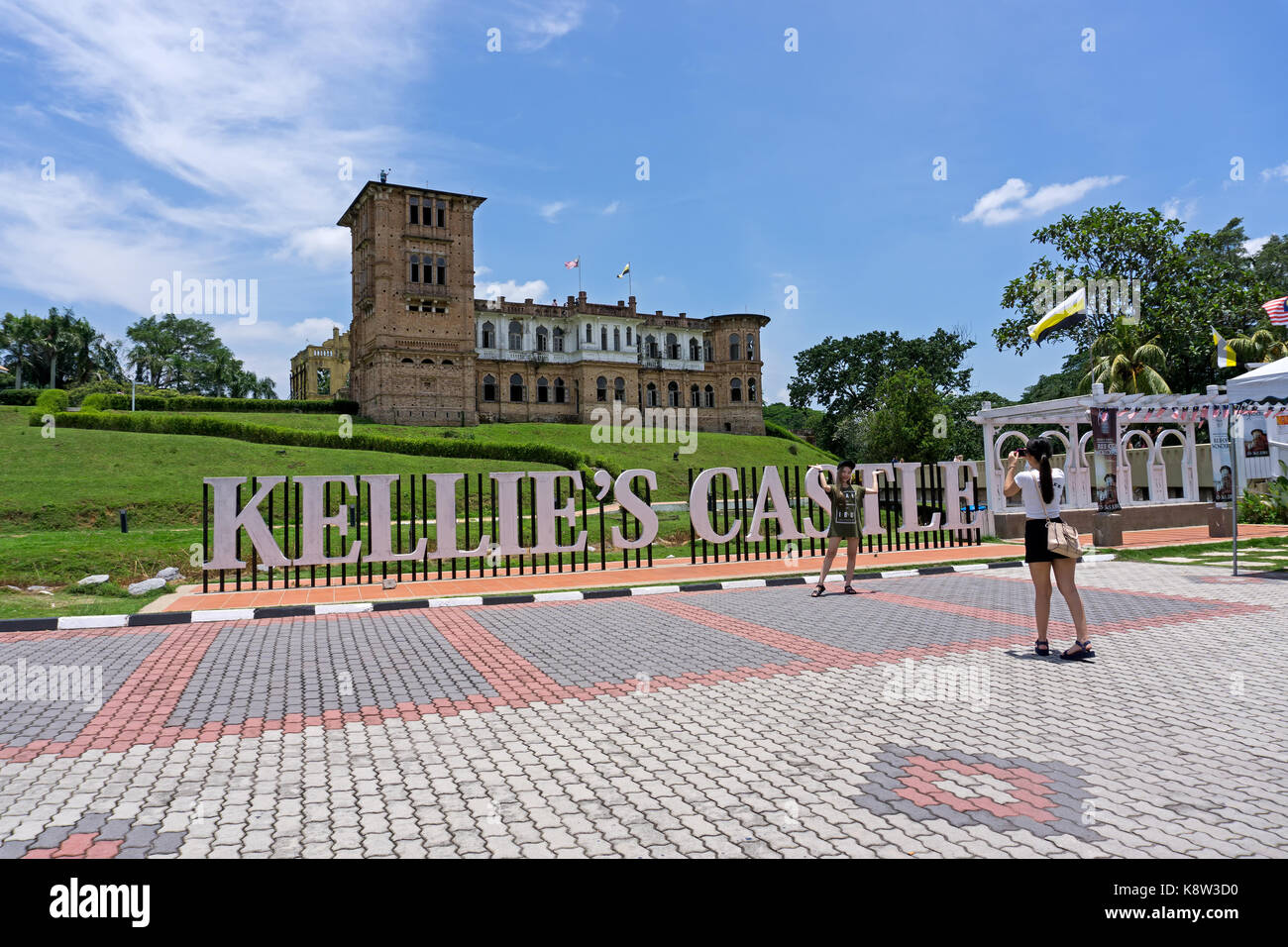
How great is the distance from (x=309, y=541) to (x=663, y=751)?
1074 centimetres

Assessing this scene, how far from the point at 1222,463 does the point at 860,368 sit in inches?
1784

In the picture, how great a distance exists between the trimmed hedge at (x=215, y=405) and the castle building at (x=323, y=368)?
94.6 ft

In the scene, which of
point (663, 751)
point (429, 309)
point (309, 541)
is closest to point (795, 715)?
point (663, 751)

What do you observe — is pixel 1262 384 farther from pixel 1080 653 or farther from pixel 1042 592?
pixel 1080 653

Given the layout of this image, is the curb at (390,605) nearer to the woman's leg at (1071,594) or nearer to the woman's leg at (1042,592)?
the woman's leg at (1042,592)

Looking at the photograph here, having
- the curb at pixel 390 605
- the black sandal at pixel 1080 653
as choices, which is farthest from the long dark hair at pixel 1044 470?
the curb at pixel 390 605

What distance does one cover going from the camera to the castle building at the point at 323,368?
3398 inches

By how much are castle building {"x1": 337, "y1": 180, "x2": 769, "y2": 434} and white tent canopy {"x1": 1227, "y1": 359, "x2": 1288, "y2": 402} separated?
4967 centimetres

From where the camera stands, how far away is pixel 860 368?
66.3 metres

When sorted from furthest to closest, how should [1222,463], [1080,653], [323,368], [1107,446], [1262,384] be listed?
[323,368], [1222,463], [1107,446], [1262,384], [1080,653]

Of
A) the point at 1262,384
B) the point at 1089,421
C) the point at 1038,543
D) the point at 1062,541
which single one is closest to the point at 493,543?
the point at 1038,543
